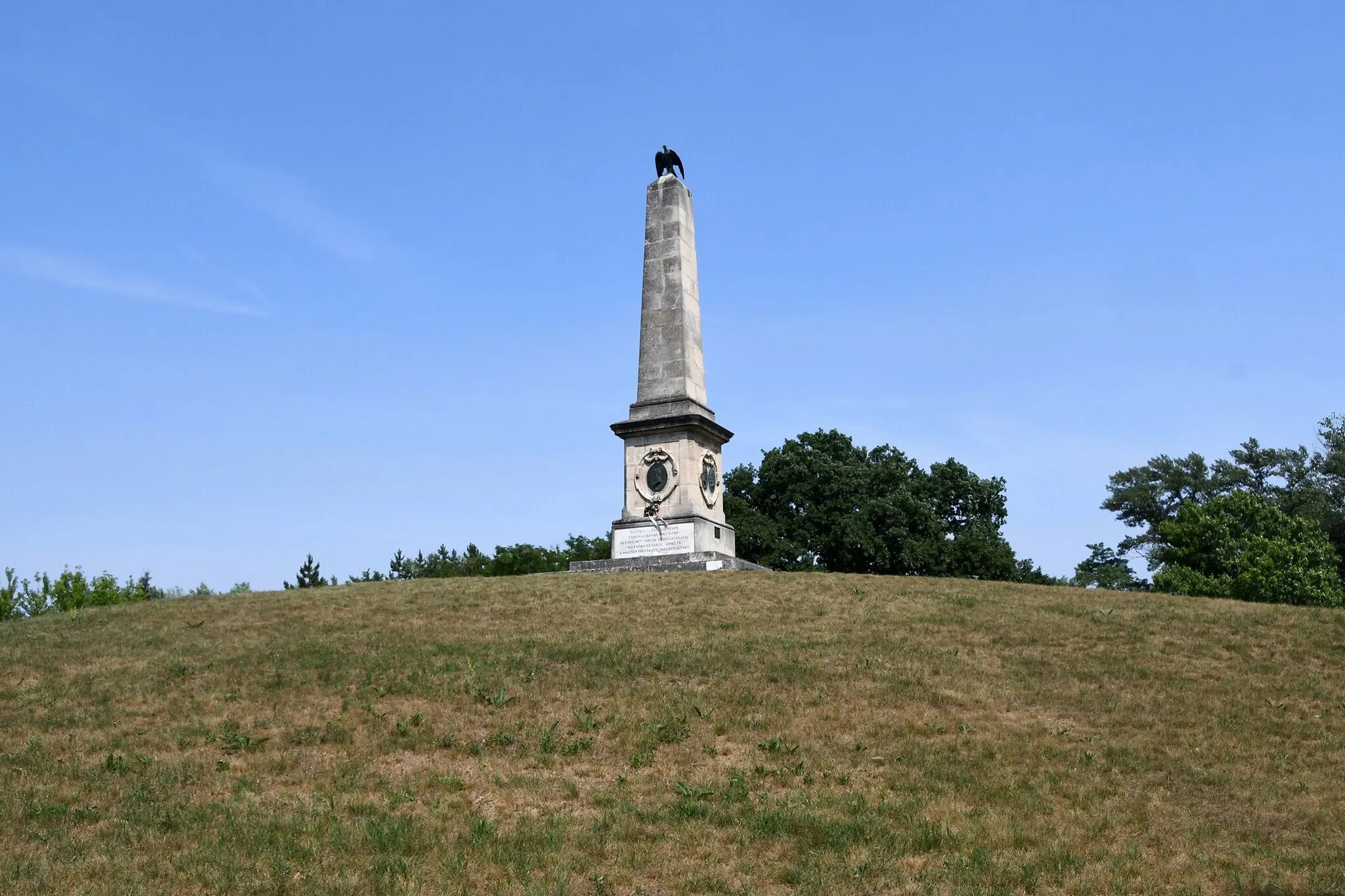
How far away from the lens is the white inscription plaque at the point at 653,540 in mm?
27297

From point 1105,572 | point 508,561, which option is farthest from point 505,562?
point 1105,572

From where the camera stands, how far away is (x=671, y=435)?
2795cm

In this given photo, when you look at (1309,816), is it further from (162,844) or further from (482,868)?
(162,844)

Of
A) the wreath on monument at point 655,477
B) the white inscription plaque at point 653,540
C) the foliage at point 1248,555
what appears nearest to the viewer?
the white inscription plaque at point 653,540

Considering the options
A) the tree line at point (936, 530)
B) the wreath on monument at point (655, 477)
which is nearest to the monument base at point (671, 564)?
the wreath on monument at point (655, 477)

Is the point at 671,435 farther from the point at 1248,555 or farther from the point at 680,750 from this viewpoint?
the point at 1248,555

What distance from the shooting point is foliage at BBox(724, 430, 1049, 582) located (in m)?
48.8

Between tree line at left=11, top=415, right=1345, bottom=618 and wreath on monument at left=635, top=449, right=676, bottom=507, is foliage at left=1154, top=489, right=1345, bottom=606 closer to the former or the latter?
tree line at left=11, top=415, right=1345, bottom=618

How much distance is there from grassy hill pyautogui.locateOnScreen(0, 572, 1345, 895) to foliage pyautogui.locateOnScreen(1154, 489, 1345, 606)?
80.7ft

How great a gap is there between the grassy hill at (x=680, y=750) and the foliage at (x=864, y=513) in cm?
2686

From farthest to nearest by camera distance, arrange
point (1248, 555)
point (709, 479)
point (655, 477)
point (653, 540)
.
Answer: point (1248, 555), point (709, 479), point (655, 477), point (653, 540)

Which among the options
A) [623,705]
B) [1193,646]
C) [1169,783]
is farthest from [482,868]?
[1193,646]

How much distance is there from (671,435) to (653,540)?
2558 mm

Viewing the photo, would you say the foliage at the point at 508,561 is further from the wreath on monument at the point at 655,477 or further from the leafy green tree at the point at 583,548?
the wreath on monument at the point at 655,477
